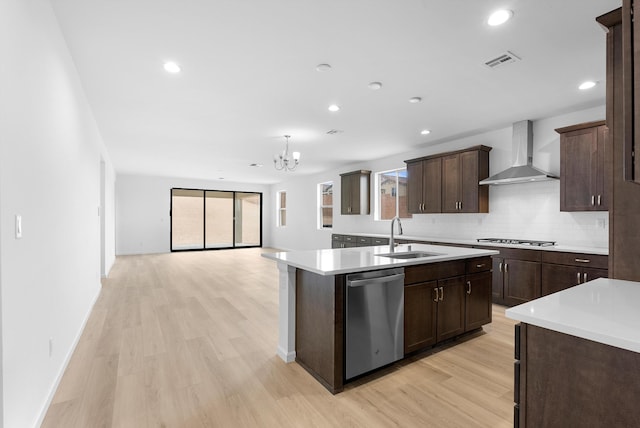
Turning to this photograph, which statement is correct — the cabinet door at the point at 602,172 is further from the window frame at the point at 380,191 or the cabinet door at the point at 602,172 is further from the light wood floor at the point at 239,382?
the window frame at the point at 380,191

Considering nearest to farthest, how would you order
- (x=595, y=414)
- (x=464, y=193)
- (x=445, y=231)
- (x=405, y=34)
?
1. (x=595, y=414)
2. (x=405, y=34)
3. (x=464, y=193)
4. (x=445, y=231)

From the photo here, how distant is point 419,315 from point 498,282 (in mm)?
2398

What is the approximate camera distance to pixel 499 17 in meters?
2.16

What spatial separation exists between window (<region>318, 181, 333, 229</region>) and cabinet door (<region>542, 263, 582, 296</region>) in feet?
19.6

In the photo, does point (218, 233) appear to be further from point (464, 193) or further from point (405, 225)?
point (464, 193)

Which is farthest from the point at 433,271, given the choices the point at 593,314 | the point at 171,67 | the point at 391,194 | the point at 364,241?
the point at 391,194

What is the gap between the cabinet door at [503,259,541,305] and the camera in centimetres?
395

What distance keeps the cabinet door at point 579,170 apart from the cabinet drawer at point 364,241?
3.46 m

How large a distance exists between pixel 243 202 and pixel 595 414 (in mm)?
11748

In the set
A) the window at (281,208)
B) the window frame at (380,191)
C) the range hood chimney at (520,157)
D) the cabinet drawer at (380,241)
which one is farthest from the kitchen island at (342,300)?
the window at (281,208)

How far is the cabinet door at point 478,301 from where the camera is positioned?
310 centimetres

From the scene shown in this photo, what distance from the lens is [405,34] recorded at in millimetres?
2371

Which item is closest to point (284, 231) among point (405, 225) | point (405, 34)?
point (405, 225)

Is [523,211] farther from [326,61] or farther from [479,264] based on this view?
[326,61]
